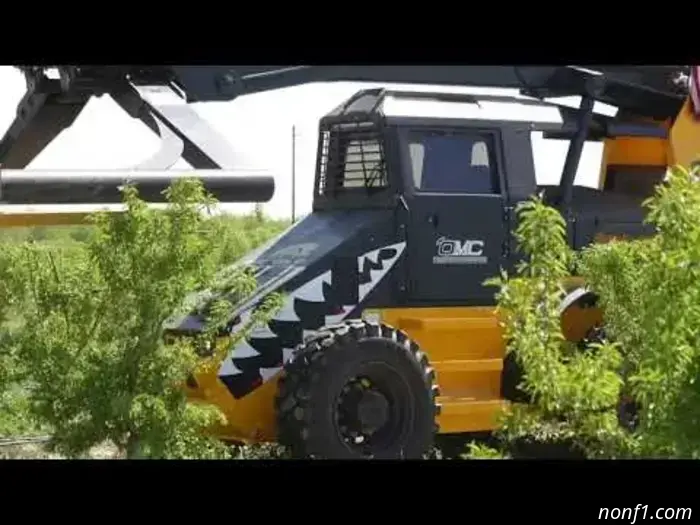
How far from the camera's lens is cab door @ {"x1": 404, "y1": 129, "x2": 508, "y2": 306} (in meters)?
7.80

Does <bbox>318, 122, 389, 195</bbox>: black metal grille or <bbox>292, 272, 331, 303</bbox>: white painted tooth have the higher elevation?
<bbox>318, 122, 389, 195</bbox>: black metal grille

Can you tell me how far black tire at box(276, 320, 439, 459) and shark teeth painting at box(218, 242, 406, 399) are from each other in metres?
0.14

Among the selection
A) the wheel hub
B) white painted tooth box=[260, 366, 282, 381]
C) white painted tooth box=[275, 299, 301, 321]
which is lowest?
the wheel hub

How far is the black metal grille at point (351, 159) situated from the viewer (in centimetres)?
789

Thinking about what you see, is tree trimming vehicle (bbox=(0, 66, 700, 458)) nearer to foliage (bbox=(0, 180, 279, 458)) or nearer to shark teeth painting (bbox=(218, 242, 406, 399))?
shark teeth painting (bbox=(218, 242, 406, 399))

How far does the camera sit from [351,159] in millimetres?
8070

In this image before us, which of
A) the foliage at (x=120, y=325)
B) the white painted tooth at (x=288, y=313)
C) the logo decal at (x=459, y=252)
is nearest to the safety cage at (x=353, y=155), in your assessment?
the logo decal at (x=459, y=252)

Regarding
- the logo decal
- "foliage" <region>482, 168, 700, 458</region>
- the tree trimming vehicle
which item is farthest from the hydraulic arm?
"foliage" <region>482, 168, 700, 458</region>

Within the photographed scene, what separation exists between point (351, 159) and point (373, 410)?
5.62 feet

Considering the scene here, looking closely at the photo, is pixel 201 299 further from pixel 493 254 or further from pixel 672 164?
pixel 672 164
